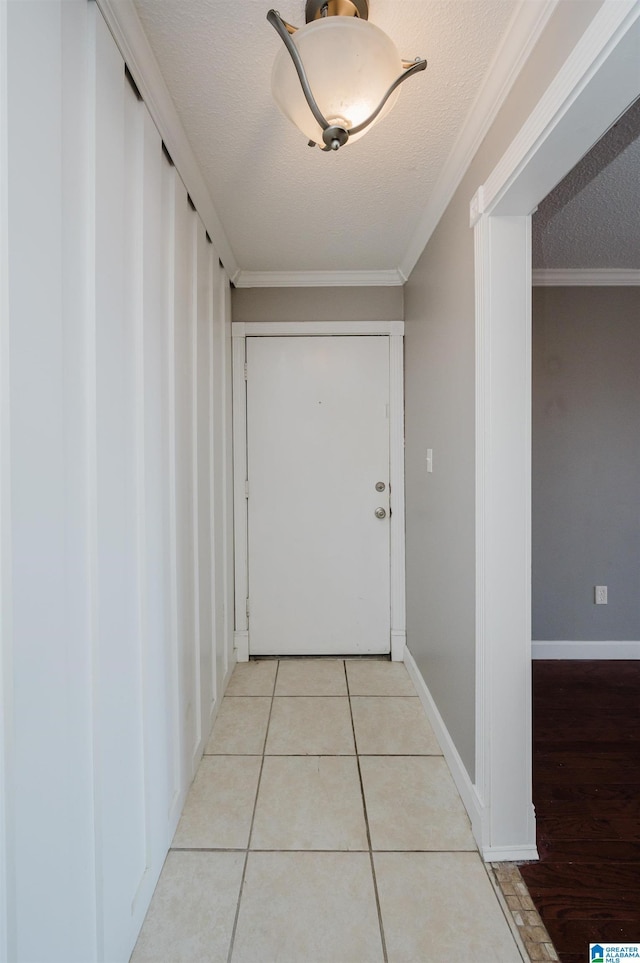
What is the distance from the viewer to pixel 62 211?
827mm

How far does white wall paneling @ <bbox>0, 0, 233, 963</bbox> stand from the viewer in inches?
27.6

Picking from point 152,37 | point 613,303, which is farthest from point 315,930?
point 613,303

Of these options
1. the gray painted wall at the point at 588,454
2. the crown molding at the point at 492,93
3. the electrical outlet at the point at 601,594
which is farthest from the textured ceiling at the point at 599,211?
the electrical outlet at the point at 601,594

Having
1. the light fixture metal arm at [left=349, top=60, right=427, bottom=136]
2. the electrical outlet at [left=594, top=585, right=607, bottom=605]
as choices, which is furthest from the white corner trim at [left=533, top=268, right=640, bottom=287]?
the light fixture metal arm at [left=349, top=60, right=427, bottom=136]

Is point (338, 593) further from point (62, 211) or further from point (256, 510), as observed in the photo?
point (62, 211)

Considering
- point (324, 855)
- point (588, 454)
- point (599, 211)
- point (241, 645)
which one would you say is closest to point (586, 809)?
point (324, 855)

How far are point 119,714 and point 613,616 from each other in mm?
2925

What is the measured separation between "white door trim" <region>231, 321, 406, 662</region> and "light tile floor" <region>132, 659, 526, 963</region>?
2.00 ft

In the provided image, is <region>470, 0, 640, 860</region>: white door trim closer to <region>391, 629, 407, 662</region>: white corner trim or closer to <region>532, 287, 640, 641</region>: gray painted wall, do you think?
<region>391, 629, 407, 662</region>: white corner trim

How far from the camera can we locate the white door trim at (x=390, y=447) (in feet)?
8.66

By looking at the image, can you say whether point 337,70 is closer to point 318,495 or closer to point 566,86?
point 566,86

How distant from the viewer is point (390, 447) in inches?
105

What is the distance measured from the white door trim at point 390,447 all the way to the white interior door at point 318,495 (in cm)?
4

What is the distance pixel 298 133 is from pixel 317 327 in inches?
48.5
